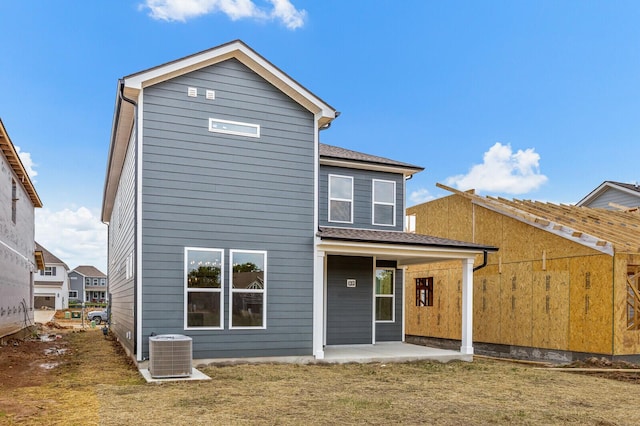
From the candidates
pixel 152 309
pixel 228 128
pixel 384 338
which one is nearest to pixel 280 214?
pixel 228 128

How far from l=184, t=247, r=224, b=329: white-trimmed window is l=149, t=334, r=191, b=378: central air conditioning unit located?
4.21ft

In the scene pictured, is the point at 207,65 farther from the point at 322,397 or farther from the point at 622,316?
the point at 622,316

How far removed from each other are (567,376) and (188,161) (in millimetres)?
9027

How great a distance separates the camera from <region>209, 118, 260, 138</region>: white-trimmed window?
1067 centimetres

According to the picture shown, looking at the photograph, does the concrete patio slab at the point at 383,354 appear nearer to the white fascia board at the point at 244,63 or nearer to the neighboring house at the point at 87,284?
the white fascia board at the point at 244,63

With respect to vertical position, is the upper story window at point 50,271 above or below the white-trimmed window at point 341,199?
below

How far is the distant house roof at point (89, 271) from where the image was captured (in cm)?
7362

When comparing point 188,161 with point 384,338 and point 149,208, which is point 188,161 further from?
point 384,338

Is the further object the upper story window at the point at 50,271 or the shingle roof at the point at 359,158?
the upper story window at the point at 50,271

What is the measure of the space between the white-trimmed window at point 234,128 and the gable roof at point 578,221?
8.18 metres

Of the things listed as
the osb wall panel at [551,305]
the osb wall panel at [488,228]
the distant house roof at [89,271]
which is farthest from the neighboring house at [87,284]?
the osb wall panel at [551,305]

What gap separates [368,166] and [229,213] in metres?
4.72

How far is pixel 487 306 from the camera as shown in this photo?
1577 cm

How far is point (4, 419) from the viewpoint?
6.04 meters
